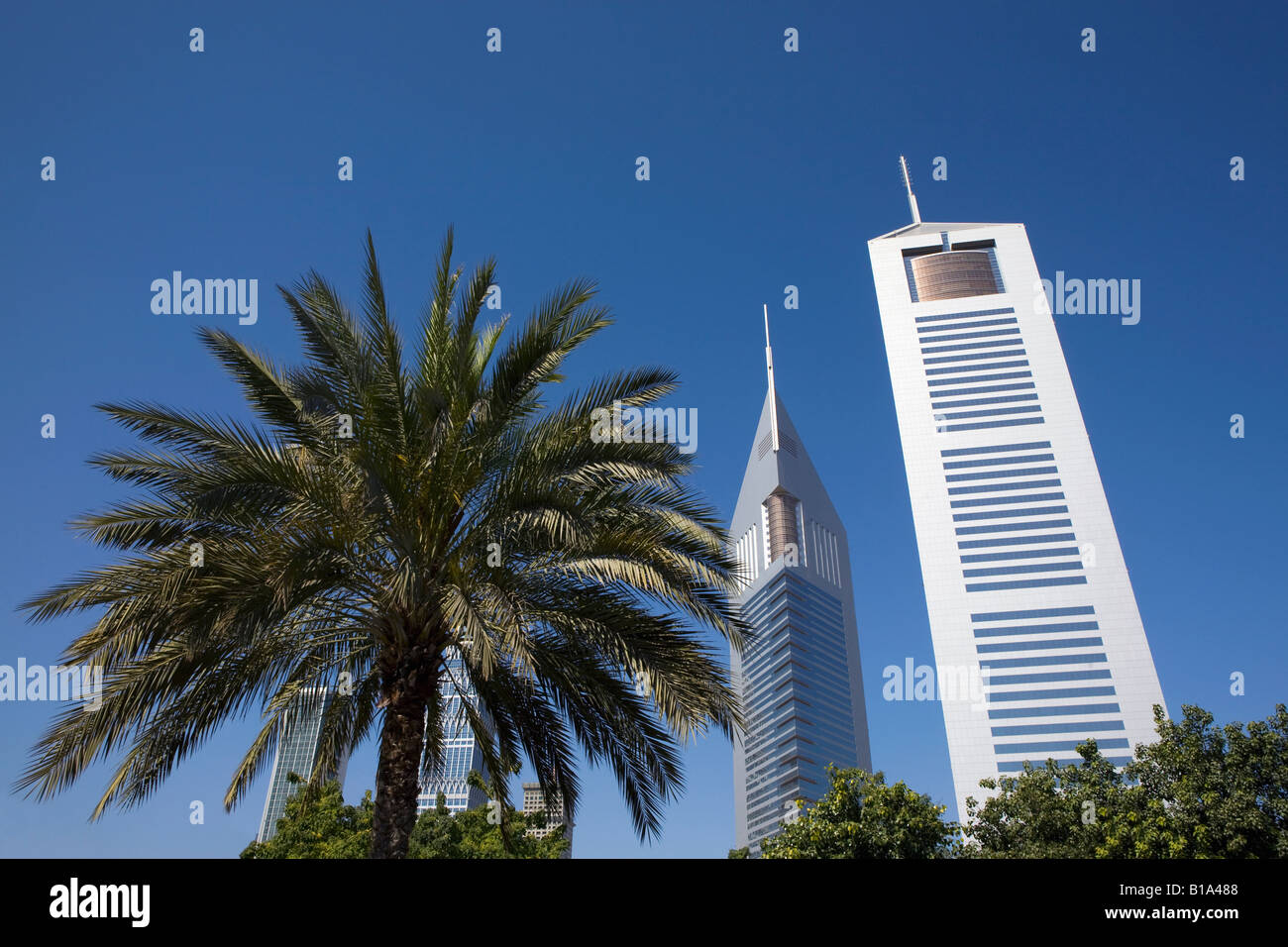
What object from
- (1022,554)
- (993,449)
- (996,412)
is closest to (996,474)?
(993,449)

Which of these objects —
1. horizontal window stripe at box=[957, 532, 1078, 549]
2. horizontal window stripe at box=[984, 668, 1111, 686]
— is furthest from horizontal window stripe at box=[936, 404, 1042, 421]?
horizontal window stripe at box=[984, 668, 1111, 686]

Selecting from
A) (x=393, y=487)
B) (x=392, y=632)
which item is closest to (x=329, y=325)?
(x=393, y=487)

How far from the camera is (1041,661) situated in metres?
103

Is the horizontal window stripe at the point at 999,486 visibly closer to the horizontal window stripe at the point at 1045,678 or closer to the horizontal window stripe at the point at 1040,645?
the horizontal window stripe at the point at 1040,645

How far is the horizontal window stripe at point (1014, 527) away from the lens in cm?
10925

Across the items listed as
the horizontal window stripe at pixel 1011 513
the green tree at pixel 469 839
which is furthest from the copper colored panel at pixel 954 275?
the green tree at pixel 469 839

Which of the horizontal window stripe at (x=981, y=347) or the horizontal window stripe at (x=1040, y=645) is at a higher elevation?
the horizontal window stripe at (x=981, y=347)

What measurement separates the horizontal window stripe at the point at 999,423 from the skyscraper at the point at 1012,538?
0.68 ft

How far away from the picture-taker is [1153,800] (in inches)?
844

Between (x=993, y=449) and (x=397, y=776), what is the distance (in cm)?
12023

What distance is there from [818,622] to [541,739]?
591ft

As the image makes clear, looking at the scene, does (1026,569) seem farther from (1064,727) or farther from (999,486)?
(1064,727)
